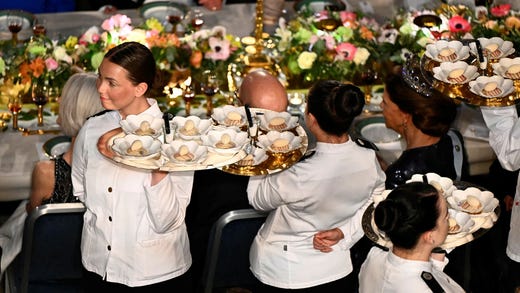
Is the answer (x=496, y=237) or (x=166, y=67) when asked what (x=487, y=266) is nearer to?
(x=496, y=237)

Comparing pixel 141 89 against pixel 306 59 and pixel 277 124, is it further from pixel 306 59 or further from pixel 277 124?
pixel 306 59

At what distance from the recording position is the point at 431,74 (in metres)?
4.46

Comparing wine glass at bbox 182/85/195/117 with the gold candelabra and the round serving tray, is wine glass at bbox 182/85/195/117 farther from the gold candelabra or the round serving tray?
the round serving tray

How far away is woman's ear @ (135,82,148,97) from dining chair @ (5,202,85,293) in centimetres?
59

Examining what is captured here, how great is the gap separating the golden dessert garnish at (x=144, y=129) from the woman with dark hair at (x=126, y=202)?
81mm

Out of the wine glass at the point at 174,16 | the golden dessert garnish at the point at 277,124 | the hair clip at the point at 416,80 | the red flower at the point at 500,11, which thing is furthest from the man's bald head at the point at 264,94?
the red flower at the point at 500,11

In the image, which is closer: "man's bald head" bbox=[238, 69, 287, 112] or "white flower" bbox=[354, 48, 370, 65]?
"man's bald head" bbox=[238, 69, 287, 112]

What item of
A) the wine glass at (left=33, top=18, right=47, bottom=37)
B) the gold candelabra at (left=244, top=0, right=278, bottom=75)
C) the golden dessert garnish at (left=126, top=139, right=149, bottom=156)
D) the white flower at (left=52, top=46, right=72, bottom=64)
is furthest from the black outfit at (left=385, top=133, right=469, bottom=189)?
the wine glass at (left=33, top=18, right=47, bottom=37)

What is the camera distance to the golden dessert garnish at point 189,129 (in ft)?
13.0

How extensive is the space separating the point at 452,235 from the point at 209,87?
2.28 m

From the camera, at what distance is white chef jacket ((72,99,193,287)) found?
12.6 ft

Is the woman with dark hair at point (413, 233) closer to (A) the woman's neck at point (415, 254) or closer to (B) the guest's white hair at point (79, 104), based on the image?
(A) the woman's neck at point (415, 254)

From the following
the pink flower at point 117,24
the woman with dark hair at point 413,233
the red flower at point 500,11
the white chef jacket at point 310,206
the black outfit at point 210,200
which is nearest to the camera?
the woman with dark hair at point 413,233

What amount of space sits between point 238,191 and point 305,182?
61 centimetres
